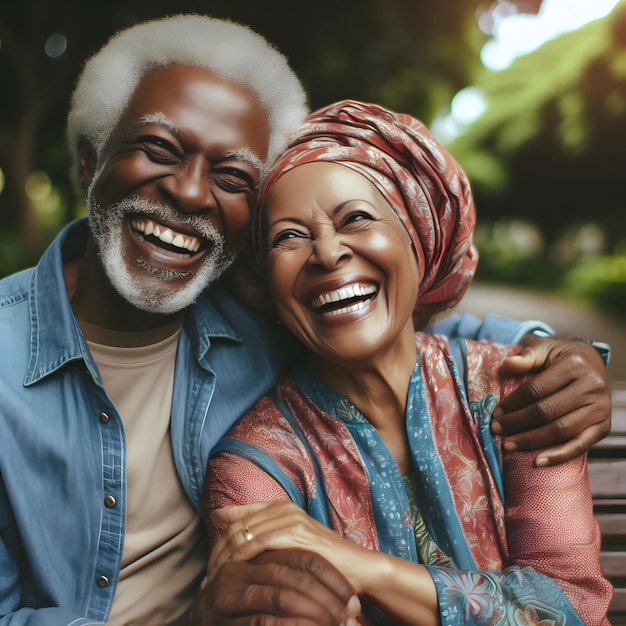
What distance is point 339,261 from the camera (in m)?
1.51

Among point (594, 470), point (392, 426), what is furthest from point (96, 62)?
point (594, 470)

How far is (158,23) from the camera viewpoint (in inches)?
72.2

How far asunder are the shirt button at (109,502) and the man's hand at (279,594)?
48cm

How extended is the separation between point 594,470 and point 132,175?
1.74 meters

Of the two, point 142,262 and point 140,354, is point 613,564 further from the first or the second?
point 142,262

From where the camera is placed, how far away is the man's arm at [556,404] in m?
1.52

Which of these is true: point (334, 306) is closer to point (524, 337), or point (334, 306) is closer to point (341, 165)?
point (341, 165)

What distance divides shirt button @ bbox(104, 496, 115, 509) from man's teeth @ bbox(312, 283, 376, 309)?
30.3 inches

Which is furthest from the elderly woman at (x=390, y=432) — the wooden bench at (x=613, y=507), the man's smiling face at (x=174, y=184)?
the wooden bench at (x=613, y=507)

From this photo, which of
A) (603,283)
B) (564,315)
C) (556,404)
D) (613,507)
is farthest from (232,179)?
(603,283)

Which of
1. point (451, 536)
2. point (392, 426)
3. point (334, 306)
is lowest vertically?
point (451, 536)

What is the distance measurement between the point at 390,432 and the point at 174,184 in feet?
2.93

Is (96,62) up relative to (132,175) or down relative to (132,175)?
up

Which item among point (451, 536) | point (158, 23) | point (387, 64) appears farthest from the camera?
point (387, 64)
